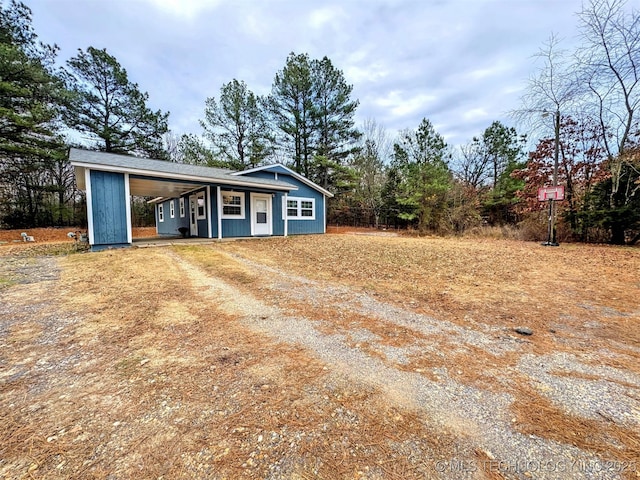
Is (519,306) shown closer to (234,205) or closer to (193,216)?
(234,205)

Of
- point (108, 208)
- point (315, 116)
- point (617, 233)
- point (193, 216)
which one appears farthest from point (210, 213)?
point (617, 233)

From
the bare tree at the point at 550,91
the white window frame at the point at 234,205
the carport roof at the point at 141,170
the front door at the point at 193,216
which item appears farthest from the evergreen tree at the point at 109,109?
the bare tree at the point at 550,91

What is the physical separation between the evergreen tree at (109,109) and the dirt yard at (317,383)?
1749cm

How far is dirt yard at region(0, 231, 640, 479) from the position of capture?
1265 mm

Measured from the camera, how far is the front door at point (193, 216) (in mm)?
12510

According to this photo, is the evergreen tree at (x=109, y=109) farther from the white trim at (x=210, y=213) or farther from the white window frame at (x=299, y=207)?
the white window frame at (x=299, y=207)

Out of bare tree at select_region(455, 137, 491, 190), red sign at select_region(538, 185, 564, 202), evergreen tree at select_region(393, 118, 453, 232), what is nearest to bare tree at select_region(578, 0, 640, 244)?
red sign at select_region(538, 185, 564, 202)

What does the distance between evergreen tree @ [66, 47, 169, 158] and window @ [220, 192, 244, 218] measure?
1142cm

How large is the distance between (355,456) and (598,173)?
49.6ft

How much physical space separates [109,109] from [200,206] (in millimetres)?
11474

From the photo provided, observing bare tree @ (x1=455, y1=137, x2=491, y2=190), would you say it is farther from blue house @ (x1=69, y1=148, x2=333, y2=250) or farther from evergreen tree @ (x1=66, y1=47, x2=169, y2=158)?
evergreen tree @ (x1=66, y1=47, x2=169, y2=158)

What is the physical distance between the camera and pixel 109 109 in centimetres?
1686

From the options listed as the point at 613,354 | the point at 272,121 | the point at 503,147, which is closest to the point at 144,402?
the point at 613,354

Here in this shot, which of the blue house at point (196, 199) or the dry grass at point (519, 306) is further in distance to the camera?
the blue house at point (196, 199)
